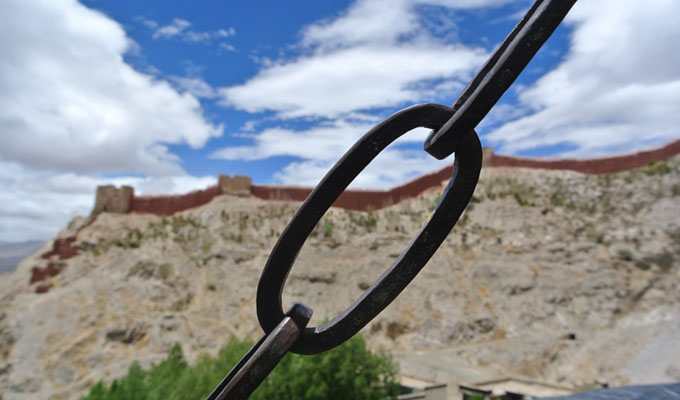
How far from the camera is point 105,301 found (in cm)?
1742

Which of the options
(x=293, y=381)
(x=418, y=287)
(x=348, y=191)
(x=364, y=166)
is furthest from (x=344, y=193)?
(x=364, y=166)

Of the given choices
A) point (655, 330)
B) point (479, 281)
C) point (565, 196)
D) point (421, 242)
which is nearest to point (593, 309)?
point (655, 330)

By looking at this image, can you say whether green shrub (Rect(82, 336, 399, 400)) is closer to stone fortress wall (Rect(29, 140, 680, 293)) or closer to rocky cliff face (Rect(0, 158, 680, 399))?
rocky cliff face (Rect(0, 158, 680, 399))

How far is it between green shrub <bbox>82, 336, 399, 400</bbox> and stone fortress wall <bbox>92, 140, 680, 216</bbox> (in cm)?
1355

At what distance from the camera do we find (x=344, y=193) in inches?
988

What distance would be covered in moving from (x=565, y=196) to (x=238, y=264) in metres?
18.4

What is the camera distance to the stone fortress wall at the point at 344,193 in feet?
77.2

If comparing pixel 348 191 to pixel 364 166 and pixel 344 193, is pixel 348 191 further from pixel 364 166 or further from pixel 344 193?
pixel 364 166

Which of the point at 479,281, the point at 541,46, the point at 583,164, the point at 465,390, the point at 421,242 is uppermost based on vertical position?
the point at 583,164

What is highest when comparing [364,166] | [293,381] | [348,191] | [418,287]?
[348,191]

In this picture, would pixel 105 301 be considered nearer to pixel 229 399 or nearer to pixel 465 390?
pixel 465 390

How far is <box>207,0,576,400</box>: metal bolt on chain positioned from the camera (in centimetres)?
97

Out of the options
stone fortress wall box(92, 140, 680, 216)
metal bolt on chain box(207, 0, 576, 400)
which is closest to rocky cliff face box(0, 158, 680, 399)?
stone fortress wall box(92, 140, 680, 216)

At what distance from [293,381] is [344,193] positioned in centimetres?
1615
